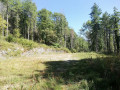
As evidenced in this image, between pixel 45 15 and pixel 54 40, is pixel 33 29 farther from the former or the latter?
pixel 54 40

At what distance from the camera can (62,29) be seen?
31.4m

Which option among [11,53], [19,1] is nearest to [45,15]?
[19,1]

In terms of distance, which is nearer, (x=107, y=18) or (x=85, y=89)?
(x=85, y=89)

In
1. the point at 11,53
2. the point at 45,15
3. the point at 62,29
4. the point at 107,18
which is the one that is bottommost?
the point at 11,53

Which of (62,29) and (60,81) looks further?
(62,29)

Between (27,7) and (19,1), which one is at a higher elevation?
(19,1)

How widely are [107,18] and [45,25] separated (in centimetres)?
1954

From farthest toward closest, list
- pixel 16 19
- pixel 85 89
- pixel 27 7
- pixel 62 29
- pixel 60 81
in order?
pixel 62 29 → pixel 16 19 → pixel 27 7 → pixel 60 81 → pixel 85 89

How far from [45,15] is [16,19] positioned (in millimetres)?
9517

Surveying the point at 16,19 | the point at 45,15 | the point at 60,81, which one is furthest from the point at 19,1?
the point at 60,81

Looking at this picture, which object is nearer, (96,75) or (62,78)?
(62,78)

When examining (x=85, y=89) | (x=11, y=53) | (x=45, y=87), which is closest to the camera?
(x=85, y=89)

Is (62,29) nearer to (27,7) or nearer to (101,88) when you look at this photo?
(27,7)

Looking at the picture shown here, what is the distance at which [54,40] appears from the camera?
28344mm
